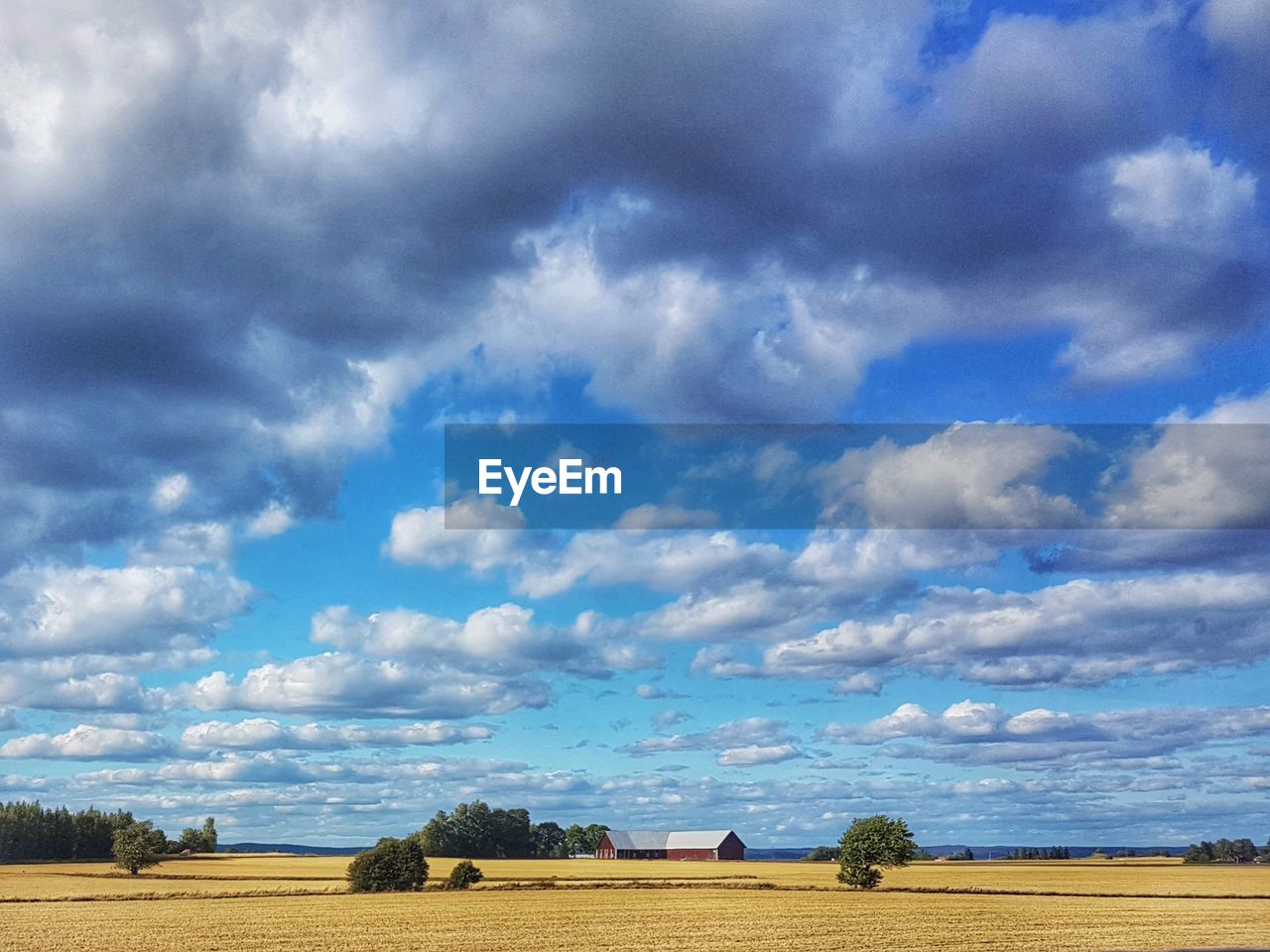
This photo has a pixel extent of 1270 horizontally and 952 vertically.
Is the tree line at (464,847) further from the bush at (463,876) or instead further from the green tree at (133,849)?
the green tree at (133,849)

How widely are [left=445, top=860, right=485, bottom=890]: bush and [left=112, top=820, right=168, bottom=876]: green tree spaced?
40.4 m

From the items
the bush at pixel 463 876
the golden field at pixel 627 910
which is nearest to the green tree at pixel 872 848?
the golden field at pixel 627 910

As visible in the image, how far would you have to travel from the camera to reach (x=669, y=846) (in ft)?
541

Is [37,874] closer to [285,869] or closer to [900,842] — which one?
[285,869]

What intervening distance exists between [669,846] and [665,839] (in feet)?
8.39

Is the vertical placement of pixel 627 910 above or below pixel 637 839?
above

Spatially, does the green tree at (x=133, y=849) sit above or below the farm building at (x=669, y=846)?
above

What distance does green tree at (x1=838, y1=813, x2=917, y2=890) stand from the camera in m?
109

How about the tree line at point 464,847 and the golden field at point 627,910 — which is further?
the tree line at point 464,847

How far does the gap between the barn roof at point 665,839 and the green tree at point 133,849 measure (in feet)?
211

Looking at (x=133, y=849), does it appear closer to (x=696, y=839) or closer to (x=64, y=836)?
(x=64, y=836)

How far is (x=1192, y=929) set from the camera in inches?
2734

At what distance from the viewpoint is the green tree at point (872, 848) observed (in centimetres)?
10862

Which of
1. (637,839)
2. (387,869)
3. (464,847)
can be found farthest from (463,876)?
(637,839)
